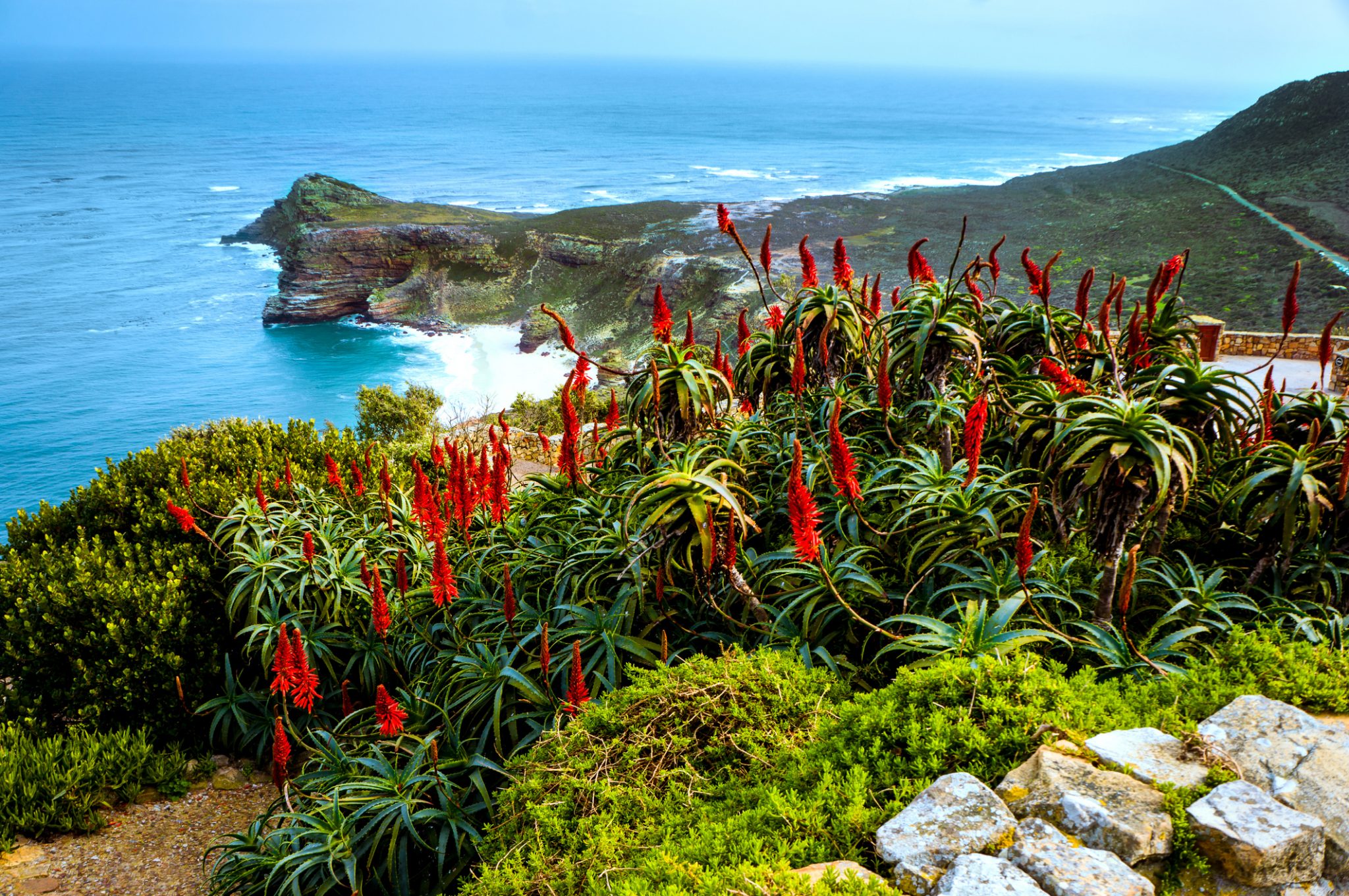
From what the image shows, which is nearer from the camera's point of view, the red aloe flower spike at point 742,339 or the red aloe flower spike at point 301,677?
the red aloe flower spike at point 301,677

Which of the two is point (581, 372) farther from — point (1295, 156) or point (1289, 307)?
point (1295, 156)

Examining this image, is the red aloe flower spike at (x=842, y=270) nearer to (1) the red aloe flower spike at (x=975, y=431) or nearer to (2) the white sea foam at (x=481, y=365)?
(1) the red aloe flower spike at (x=975, y=431)

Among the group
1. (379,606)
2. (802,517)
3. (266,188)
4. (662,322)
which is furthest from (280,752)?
(266,188)

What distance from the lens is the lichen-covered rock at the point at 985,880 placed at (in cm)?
166

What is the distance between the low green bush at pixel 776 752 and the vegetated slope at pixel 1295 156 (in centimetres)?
4903

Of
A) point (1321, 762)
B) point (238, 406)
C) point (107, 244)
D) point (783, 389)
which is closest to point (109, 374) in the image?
point (238, 406)

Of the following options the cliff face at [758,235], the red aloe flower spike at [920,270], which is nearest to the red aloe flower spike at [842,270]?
the red aloe flower spike at [920,270]

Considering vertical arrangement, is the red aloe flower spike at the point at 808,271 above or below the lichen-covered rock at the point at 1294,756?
above

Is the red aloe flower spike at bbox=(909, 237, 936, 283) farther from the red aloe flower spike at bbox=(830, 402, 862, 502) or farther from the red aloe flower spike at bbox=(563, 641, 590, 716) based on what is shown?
the red aloe flower spike at bbox=(563, 641, 590, 716)

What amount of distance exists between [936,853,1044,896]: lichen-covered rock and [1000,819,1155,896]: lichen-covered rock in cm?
3

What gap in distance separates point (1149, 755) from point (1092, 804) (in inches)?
15.6

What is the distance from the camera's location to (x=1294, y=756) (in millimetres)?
2037

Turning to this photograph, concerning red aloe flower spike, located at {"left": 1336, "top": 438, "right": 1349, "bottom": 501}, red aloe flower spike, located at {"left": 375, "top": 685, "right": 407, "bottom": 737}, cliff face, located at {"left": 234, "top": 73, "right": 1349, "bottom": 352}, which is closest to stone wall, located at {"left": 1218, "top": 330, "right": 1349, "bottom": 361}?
red aloe flower spike, located at {"left": 1336, "top": 438, "right": 1349, "bottom": 501}


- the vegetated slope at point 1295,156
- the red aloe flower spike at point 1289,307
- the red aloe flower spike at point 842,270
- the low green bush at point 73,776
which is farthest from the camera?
the vegetated slope at point 1295,156
